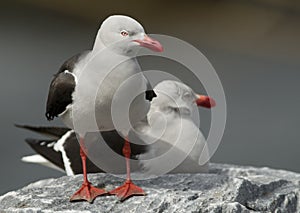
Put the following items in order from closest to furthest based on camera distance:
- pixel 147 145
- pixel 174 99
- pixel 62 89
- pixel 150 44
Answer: pixel 150 44 < pixel 62 89 < pixel 147 145 < pixel 174 99

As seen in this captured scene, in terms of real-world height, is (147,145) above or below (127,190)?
above

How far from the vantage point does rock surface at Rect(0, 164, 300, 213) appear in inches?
86.5

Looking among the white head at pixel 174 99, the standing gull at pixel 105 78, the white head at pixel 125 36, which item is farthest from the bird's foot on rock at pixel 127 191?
the white head at pixel 174 99

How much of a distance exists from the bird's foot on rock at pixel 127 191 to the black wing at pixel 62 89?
1.08 ft

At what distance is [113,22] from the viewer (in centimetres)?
213

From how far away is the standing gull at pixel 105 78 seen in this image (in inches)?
83.2

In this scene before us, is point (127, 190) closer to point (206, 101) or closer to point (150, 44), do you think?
point (150, 44)

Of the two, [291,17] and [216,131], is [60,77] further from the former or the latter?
[291,17]

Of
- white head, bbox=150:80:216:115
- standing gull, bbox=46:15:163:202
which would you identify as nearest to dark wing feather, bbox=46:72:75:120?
standing gull, bbox=46:15:163:202

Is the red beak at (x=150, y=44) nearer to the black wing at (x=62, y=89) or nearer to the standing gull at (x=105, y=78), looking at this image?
the standing gull at (x=105, y=78)

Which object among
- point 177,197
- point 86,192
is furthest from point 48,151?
point 177,197

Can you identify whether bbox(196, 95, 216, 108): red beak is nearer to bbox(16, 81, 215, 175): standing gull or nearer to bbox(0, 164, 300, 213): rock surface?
bbox(16, 81, 215, 175): standing gull

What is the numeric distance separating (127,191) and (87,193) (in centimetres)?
13

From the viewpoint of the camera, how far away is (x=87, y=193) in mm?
2256
